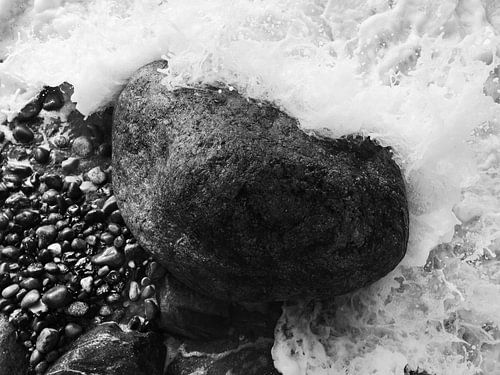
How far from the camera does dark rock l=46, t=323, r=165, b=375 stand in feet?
11.7

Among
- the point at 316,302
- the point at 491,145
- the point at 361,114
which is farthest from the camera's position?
the point at 491,145

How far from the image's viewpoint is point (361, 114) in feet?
12.4

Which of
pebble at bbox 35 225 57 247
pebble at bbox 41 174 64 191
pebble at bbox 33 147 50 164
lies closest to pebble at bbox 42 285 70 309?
pebble at bbox 35 225 57 247

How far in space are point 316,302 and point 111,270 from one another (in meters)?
1.48

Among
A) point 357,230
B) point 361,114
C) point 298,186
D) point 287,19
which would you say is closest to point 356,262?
point 357,230

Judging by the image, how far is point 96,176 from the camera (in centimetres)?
429

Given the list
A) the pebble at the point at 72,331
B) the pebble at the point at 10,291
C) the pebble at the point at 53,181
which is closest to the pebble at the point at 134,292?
the pebble at the point at 72,331

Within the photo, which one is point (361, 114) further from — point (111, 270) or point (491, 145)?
point (111, 270)

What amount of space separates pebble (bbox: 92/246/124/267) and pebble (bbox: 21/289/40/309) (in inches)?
17.2

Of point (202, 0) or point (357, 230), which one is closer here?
point (357, 230)

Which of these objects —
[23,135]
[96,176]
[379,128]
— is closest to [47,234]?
[96,176]

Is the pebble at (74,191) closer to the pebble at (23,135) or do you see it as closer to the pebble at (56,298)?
the pebble at (23,135)

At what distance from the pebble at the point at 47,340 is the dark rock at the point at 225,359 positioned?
2.56 ft

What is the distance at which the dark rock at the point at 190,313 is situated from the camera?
3.79m
